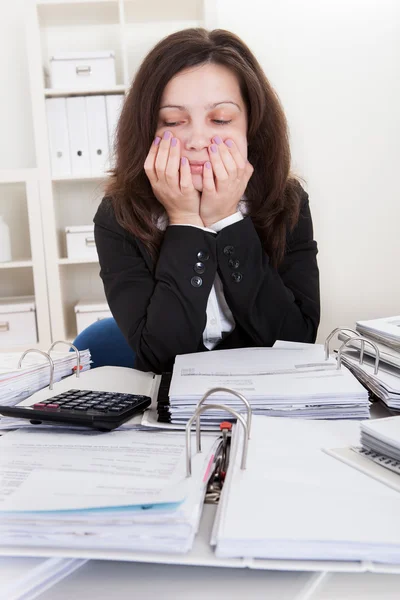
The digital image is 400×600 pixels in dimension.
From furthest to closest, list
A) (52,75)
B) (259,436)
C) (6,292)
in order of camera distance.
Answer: (6,292), (52,75), (259,436)

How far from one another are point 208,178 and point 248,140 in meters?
0.23

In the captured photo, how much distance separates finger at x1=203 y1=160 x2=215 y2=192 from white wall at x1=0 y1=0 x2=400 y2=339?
182 centimetres

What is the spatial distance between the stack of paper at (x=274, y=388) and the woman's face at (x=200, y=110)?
552mm

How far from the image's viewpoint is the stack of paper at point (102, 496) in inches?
16.8

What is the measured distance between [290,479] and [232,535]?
0.36 ft

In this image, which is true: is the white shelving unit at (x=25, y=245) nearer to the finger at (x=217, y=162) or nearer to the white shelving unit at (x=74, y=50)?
the white shelving unit at (x=74, y=50)

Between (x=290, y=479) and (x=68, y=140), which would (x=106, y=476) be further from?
(x=68, y=140)

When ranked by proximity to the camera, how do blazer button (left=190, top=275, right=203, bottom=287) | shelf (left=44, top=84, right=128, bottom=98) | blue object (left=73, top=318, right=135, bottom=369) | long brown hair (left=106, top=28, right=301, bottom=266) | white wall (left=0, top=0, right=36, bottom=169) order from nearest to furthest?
blazer button (left=190, top=275, right=203, bottom=287) → long brown hair (left=106, top=28, right=301, bottom=266) → blue object (left=73, top=318, right=135, bottom=369) → shelf (left=44, top=84, right=128, bottom=98) → white wall (left=0, top=0, right=36, bottom=169)

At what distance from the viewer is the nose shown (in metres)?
1.21

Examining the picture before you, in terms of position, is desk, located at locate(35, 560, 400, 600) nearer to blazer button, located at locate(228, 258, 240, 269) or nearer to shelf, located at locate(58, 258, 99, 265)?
blazer button, located at locate(228, 258, 240, 269)

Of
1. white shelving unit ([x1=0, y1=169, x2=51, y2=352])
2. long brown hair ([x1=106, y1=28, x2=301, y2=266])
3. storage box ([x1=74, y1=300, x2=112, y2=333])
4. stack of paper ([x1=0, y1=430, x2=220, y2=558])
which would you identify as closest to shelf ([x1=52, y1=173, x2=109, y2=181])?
white shelving unit ([x1=0, y1=169, x2=51, y2=352])

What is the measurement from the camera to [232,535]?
41cm

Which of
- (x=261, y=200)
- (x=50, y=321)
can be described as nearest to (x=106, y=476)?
(x=261, y=200)

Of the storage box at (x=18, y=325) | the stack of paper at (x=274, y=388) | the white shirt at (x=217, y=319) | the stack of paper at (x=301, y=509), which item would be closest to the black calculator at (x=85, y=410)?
the stack of paper at (x=274, y=388)
